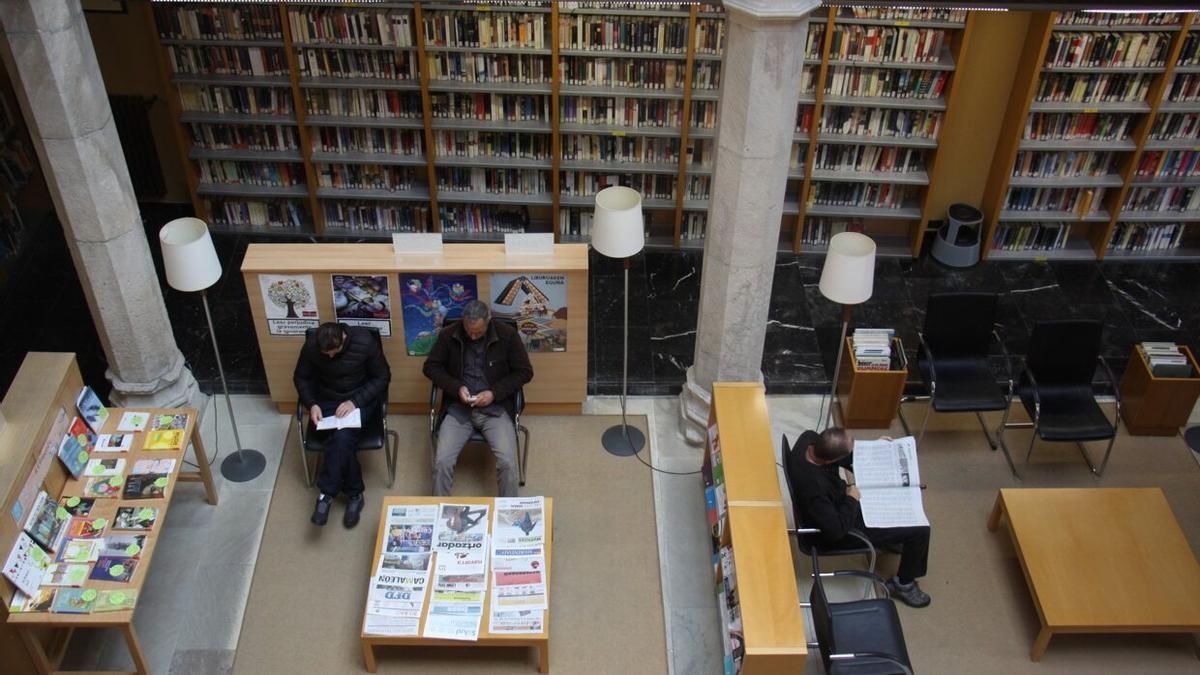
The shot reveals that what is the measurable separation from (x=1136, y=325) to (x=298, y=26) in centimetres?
618

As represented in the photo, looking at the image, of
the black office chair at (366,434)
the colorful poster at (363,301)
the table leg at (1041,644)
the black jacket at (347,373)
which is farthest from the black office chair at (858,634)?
the colorful poster at (363,301)

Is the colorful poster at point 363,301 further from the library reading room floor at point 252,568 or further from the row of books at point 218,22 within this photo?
the row of books at point 218,22

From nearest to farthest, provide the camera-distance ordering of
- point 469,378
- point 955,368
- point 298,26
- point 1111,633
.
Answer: point 1111,633 < point 469,378 < point 955,368 < point 298,26

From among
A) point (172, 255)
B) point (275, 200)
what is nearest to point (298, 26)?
point (275, 200)

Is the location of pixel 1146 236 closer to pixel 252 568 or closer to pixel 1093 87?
pixel 1093 87

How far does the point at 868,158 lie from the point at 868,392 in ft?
6.79

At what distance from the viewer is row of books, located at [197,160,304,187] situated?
318 inches

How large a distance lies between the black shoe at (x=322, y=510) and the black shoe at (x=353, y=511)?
0.36 feet

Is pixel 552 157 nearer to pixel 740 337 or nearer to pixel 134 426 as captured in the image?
pixel 740 337

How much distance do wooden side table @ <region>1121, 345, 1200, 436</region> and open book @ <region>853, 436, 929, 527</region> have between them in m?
1.94

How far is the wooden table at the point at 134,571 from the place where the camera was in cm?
491

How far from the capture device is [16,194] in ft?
26.3

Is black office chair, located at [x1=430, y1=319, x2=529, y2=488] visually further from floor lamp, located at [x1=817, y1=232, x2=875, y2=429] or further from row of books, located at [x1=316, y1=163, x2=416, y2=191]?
row of books, located at [x1=316, y1=163, x2=416, y2=191]

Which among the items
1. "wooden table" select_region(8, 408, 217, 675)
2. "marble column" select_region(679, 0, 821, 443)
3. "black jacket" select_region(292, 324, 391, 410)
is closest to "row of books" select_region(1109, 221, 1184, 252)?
"marble column" select_region(679, 0, 821, 443)
